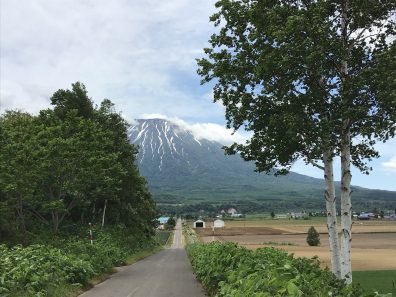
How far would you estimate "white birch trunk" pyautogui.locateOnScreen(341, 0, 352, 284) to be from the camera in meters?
13.4

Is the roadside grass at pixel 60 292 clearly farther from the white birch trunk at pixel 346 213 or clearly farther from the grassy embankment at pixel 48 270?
the white birch trunk at pixel 346 213

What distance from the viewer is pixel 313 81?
46.8 feet

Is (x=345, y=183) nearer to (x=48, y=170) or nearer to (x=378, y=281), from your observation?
(x=378, y=281)

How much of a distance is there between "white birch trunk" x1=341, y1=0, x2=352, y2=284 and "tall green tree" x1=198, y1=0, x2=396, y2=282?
0.09ft

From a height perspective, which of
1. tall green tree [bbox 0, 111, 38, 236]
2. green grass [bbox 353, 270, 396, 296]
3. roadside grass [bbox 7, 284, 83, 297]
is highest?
tall green tree [bbox 0, 111, 38, 236]

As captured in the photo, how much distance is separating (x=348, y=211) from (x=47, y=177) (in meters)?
23.0

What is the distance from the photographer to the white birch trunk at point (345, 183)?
529 inches

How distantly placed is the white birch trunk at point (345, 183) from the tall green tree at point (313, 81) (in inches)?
1.1

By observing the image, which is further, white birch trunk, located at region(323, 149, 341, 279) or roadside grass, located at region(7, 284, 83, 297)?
white birch trunk, located at region(323, 149, 341, 279)

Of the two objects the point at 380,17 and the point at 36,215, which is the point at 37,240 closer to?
the point at 36,215

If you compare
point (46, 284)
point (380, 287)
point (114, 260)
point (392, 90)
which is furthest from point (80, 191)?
point (392, 90)

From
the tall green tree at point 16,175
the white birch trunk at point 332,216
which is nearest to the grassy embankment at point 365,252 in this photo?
the white birch trunk at point 332,216

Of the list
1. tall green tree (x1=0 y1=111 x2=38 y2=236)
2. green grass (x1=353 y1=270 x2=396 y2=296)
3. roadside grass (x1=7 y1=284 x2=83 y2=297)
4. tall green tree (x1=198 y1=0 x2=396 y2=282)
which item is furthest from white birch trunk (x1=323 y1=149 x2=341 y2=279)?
tall green tree (x1=0 y1=111 x2=38 y2=236)

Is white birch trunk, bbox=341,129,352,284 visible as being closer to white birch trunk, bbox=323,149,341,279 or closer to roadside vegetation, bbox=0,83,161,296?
white birch trunk, bbox=323,149,341,279
